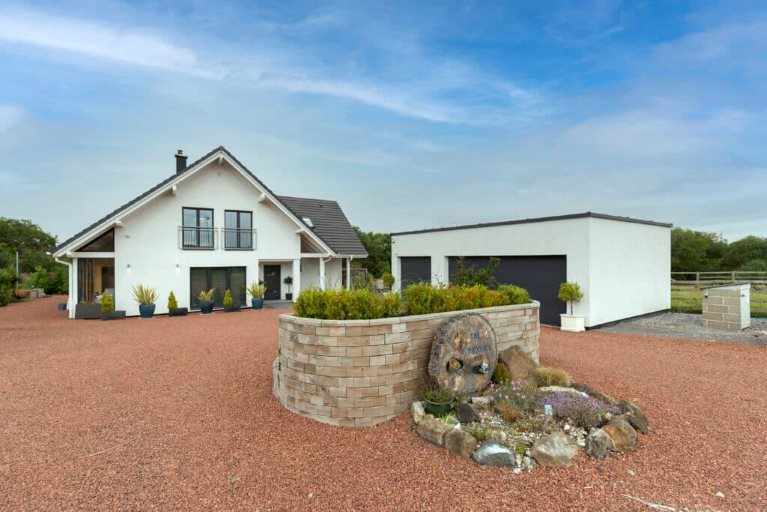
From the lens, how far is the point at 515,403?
481 centimetres

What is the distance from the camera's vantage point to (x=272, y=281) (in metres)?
19.0

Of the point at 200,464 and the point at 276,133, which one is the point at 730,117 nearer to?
the point at 276,133

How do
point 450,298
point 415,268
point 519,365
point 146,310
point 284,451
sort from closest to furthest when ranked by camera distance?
point 284,451, point 519,365, point 450,298, point 146,310, point 415,268

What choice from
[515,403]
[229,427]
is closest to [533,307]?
[515,403]

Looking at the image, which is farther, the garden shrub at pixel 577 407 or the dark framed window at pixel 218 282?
the dark framed window at pixel 218 282

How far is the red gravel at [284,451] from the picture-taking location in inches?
132

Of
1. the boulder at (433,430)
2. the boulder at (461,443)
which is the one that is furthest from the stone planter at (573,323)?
the boulder at (461,443)

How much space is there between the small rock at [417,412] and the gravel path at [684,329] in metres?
9.41

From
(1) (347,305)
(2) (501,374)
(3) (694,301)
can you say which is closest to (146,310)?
(1) (347,305)

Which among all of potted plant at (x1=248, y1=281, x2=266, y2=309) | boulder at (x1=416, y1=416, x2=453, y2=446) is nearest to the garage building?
boulder at (x1=416, y1=416, x2=453, y2=446)

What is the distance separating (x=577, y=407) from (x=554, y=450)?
0.97m

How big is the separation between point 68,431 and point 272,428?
2465 mm

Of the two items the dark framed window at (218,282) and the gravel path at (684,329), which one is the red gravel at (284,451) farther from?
the dark framed window at (218,282)

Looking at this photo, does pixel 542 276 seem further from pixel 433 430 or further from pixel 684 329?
pixel 433 430
